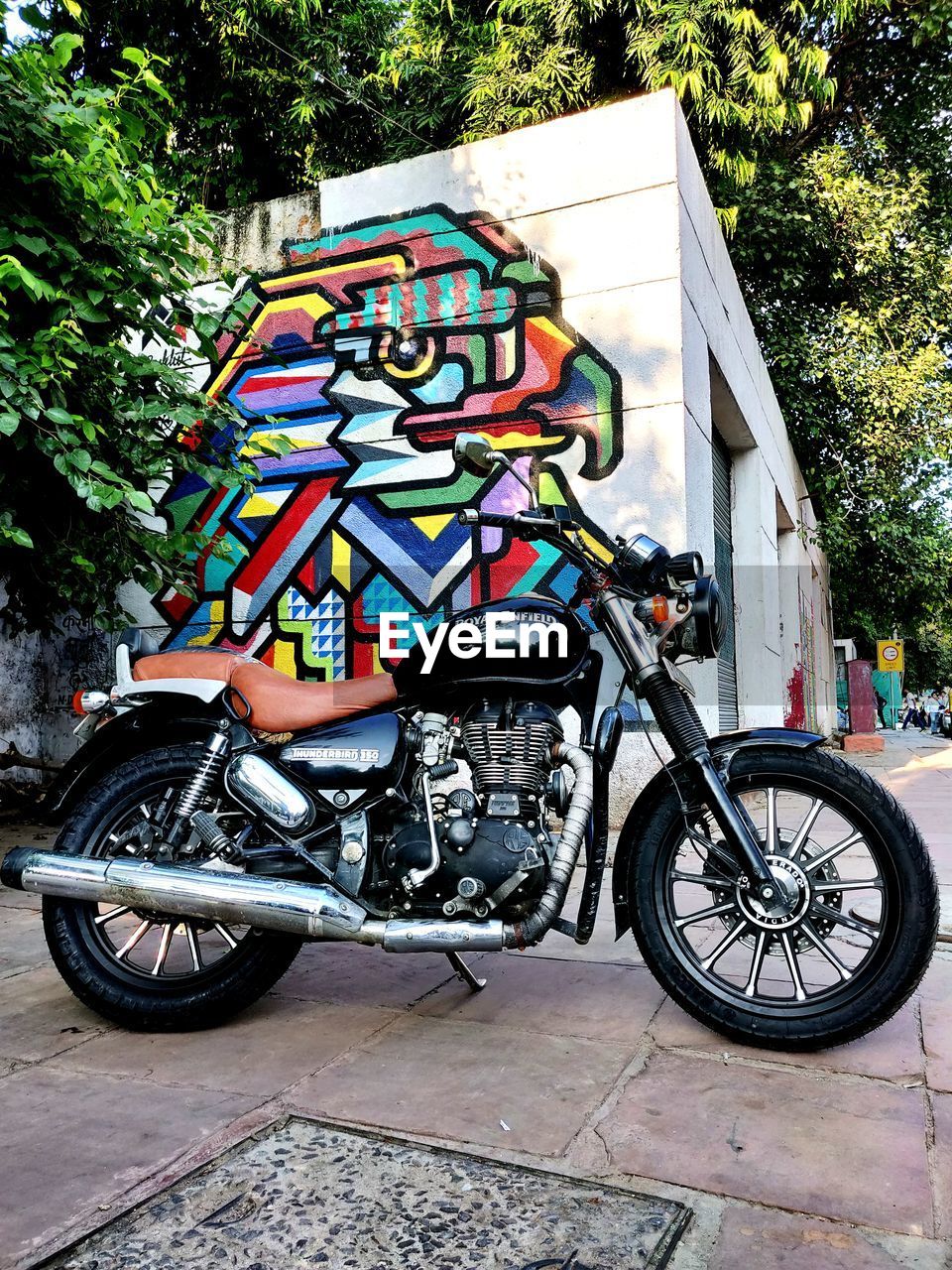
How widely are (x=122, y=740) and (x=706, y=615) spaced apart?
1807 mm

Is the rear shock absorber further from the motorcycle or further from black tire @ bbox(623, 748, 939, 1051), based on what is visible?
black tire @ bbox(623, 748, 939, 1051)

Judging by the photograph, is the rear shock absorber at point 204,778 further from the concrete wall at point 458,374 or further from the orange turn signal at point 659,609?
the concrete wall at point 458,374

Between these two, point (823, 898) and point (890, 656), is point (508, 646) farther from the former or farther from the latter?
point (890, 656)

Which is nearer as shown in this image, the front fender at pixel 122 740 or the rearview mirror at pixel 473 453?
the rearview mirror at pixel 473 453

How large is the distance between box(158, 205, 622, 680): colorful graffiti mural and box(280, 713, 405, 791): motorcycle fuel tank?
135 inches

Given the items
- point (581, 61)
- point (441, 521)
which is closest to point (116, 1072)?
point (441, 521)

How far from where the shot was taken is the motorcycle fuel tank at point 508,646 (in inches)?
97.5

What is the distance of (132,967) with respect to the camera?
2.68 metres

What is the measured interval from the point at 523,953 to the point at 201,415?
351 cm

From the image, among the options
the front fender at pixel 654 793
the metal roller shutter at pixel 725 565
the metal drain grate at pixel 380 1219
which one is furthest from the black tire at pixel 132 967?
the metal roller shutter at pixel 725 565

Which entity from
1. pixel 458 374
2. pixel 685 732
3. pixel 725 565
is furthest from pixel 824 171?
pixel 685 732

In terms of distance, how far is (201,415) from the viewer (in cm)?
519

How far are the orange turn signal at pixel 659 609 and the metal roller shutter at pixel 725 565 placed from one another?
5.97m

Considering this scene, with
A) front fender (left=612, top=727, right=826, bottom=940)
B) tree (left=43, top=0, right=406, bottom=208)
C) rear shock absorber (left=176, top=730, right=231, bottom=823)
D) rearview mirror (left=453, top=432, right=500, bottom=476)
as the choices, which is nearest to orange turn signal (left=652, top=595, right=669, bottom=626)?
front fender (left=612, top=727, right=826, bottom=940)
